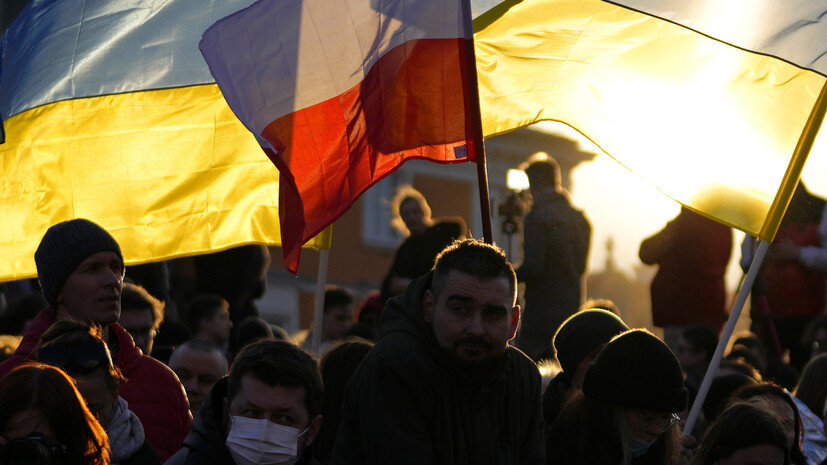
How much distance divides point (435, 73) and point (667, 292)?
14.1ft

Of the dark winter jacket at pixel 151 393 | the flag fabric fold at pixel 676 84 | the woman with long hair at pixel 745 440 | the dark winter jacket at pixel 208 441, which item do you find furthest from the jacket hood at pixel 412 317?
the flag fabric fold at pixel 676 84

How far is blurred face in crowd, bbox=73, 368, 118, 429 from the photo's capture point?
559 centimetres

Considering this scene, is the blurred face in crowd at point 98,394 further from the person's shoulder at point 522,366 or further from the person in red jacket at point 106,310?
the person's shoulder at point 522,366

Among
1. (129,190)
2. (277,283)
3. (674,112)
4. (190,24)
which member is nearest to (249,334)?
(129,190)

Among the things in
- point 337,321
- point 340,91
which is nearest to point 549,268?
point 337,321

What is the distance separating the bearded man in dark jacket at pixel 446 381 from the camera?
520cm

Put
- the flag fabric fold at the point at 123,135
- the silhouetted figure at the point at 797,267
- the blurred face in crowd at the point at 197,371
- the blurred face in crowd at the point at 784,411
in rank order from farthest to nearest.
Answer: the silhouetted figure at the point at 797,267, the flag fabric fold at the point at 123,135, the blurred face in crowd at the point at 197,371, the blurred face in crowd at the point at 784,411

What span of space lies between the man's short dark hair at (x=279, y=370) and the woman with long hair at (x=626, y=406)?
1232mm

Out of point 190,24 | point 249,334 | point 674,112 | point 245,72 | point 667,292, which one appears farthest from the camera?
point 667,292

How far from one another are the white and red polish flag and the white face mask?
1.60 m

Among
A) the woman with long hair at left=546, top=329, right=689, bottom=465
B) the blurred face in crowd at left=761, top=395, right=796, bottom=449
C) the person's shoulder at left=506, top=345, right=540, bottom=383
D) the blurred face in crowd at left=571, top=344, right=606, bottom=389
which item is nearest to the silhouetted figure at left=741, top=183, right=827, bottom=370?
the blurred face in crowd at left=761, top=395, right=796, bottom=449

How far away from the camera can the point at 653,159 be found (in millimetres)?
7578

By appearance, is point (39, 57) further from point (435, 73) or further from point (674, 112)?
point (674, 112)

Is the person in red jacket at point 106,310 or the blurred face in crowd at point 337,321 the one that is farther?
the blurred face in crowd at point 337,321
